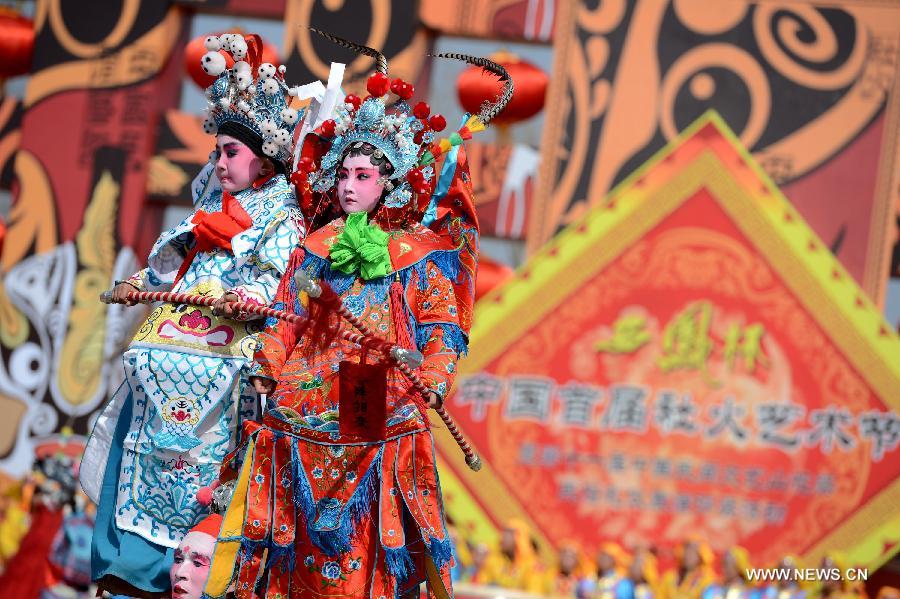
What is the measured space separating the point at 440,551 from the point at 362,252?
0.77m

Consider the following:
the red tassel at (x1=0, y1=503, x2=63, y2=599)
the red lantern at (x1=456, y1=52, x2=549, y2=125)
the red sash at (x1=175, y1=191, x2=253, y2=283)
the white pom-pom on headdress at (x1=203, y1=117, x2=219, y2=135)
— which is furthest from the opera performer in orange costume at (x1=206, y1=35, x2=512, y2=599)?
the red lantern at (x1=456, y1=52, x2=549, y2=125)

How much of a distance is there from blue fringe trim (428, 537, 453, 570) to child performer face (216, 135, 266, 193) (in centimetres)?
125

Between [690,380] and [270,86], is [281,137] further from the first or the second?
[690,380]

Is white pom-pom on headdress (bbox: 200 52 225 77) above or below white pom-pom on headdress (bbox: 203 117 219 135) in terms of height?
above

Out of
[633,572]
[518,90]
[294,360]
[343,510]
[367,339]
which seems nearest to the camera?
[367,339]

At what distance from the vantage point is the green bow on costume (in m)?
3.47

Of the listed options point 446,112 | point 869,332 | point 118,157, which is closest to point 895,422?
point 869,332

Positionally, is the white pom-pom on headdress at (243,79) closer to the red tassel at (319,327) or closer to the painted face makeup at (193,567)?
the red tassel at (319,327)

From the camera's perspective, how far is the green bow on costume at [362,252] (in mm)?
3467

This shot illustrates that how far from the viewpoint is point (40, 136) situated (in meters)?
8.84

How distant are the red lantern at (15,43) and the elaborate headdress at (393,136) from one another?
19.4 feet

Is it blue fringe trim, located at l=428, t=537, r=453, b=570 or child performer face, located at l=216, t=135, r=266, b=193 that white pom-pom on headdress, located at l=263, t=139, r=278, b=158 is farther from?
blue fringe trim, located at l=428, t=537, r=453, b=570

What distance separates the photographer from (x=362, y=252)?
136 inches

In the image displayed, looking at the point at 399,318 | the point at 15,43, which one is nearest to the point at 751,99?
the point at 15,43
